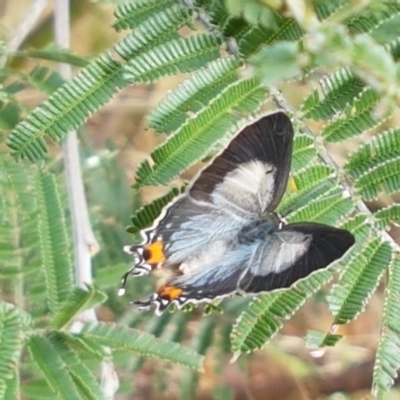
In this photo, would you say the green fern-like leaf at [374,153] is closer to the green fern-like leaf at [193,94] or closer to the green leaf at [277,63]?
the green fern-like leaf at [193,94]

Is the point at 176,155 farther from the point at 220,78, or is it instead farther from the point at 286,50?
the point at 286,50

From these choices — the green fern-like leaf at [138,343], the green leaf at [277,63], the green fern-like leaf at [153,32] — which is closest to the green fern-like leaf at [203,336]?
the green fern-like leaf at [138,343]

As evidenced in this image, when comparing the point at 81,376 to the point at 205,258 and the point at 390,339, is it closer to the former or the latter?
the point at 205,258

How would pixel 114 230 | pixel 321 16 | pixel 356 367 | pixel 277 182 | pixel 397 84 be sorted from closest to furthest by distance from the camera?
pixel 397 84, pixel 321 16, pixel 277 182, pixel 114 230, pixel 356 367

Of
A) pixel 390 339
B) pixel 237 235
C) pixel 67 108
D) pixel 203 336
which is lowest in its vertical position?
pixel 203 336

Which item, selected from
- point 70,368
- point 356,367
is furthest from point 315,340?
point 356,367

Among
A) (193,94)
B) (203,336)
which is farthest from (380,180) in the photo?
(203,336)
